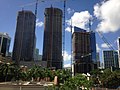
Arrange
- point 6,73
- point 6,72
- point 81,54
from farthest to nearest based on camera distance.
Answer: point 81,54 → point 6,72 → point 6,73

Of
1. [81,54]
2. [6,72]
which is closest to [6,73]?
[6,72]

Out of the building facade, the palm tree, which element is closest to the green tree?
the palm tree

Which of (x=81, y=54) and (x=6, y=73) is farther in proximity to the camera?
(x=81, y=54)

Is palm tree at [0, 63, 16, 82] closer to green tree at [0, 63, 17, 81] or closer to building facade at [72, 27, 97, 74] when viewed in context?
green tree at [0, 63, 17, 81]

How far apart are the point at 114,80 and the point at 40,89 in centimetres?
5727

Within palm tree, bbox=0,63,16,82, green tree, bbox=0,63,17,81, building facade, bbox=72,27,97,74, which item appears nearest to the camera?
green tree, bbox=0,63,17,81

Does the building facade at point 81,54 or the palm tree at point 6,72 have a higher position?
the building facade at point 81,54

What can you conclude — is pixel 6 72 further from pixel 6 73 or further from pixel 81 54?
pixel 81 54

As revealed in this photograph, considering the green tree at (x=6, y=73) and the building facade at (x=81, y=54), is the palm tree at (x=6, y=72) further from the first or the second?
the building facade at (x=81, y=54)

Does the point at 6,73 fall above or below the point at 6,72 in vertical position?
below

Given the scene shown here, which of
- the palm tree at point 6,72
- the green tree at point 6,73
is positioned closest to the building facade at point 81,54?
the green tree at point 6,73

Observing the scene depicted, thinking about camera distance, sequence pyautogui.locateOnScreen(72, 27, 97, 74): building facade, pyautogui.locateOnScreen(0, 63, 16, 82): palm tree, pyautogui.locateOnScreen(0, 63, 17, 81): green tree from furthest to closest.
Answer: pyautogui.locateOnScreen(72, 27, 97, 74): building facade → pyautogui.locateOnScreen(0, 63, 16, 82): palm tree → pyautogui.locateOnScreen(0, 63, 17, 81): green tree

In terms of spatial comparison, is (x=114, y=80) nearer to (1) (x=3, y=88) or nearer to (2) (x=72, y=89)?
(2) (x=72, y=89)

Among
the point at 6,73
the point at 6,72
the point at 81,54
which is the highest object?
the point at 81,54
